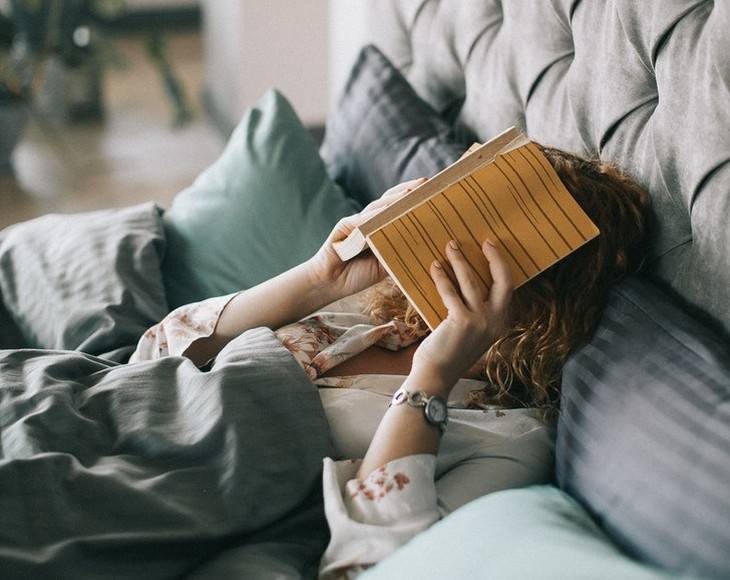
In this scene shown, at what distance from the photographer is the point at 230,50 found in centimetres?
321

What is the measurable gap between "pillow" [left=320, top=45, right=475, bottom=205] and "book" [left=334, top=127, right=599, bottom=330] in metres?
0.37

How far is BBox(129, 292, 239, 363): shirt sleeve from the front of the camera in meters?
1.34

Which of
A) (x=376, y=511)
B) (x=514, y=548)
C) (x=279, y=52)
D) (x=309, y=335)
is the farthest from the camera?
(x=279, y=52)

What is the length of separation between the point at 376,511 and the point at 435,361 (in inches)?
7.5

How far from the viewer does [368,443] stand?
1.17 meters

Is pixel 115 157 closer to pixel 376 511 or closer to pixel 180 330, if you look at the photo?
pixel 180 330

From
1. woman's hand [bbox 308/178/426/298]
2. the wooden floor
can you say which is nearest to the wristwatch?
woman's hand [bbox 308/178/426/298]

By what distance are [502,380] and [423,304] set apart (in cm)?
19

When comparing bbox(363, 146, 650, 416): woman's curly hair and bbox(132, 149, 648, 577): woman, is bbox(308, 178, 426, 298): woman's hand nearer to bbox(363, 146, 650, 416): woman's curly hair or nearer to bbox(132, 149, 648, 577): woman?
bbox(132, 149, 648, 577): woman

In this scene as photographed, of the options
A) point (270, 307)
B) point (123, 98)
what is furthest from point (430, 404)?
point (123, 98)

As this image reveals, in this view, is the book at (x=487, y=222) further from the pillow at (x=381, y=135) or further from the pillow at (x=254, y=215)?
the pillow at (x=254, y=215)

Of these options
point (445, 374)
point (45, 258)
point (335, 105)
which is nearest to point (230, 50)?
point (335, 105)

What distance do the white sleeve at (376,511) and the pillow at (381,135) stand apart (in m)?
0.58

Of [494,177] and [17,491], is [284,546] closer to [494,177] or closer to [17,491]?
[17,491]
